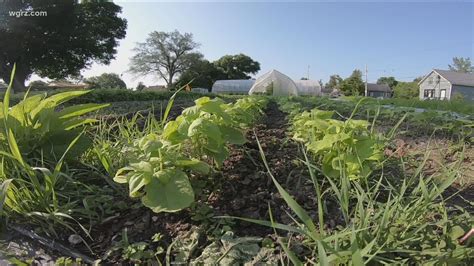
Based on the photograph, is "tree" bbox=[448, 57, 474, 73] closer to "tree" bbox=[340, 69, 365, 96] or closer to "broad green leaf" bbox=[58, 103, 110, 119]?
"tree" bbox=[340, 69, 365, 96]

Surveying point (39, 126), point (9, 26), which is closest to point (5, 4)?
point (9, 26)

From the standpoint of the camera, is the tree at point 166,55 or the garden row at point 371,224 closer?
the garden row at point 371,224

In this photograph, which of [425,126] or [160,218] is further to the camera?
[425,126]

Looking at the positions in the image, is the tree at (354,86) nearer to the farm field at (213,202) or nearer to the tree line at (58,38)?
the tree line at (58,38)

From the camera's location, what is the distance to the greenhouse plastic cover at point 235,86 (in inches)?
1248

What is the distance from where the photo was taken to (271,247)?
842 mm

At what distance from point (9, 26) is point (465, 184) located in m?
21.9

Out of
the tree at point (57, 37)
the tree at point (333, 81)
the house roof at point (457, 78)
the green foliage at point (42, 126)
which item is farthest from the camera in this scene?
the tree at point (333, 81)

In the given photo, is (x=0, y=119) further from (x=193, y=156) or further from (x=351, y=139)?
(x=351, y=139)

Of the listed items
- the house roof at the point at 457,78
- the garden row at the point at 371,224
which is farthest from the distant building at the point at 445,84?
the garden row at the point at 371,224

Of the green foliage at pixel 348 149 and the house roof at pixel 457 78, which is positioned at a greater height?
the house roof at pixel 457 78

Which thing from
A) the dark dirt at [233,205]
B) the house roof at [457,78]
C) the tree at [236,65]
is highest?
the tree at [236,65]

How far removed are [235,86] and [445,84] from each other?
800 inches

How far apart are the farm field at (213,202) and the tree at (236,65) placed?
44301 mm
